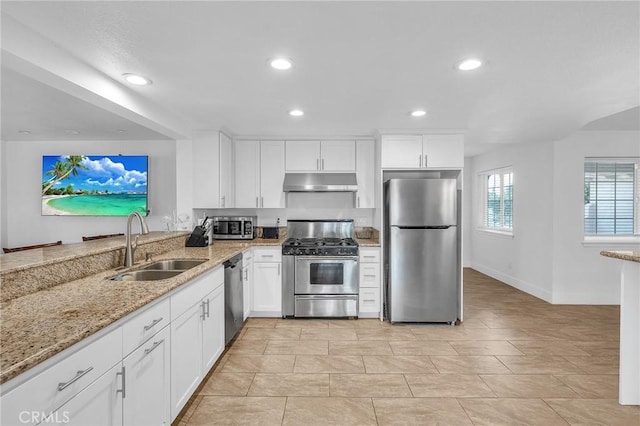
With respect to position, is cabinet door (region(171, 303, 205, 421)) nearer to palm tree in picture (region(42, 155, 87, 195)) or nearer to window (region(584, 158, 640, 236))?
palm tree in picture (region(42, 155, 87, 195))

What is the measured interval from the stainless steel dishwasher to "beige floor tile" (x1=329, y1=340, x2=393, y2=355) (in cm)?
97

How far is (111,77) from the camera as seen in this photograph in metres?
2.49

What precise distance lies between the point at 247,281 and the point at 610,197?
516 centimetres

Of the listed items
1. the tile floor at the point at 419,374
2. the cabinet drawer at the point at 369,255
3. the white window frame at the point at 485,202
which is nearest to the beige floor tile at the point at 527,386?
the tile floor at the point at 419,374

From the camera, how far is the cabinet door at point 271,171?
14.9 feet

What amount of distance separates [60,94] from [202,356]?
8.19 ft

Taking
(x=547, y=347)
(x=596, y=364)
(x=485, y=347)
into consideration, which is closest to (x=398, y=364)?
(x=485, y=347)

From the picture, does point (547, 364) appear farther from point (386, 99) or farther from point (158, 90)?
point (158, 90)

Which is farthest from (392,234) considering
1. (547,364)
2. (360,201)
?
(547,364)

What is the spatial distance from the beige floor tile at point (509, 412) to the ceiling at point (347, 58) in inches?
91.1

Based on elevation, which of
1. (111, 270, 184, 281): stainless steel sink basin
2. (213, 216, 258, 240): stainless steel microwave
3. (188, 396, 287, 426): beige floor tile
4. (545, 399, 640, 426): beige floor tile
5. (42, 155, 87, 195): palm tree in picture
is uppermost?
(42, 155, 87, 195): palm tree in picture

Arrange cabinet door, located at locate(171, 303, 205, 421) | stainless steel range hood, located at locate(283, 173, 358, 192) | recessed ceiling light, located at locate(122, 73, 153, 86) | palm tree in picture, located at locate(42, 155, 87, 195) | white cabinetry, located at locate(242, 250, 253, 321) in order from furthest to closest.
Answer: palm tree in picture, located at locate(42, 155, 87, 195) < stainless steel range hood, located at locate(283, 173, 358, 192) < white cabinetry, located at locate(242, 250, 253, 321) < recessed ceiling light, located at locate(122, 73, 153, 86) < cabinet door, located at locate(171, 303, 205, 421)

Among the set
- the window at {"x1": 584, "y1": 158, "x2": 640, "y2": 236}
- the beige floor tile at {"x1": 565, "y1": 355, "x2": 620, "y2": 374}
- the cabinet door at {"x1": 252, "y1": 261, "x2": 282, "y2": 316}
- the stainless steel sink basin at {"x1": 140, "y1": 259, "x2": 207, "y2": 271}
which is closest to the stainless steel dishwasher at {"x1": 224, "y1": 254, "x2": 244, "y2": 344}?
the stainless steel sink basin at {"x1": 140, "y1": 259, "x2": 207, "y2": 271}

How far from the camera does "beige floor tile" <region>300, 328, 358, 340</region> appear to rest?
11.5 ft
